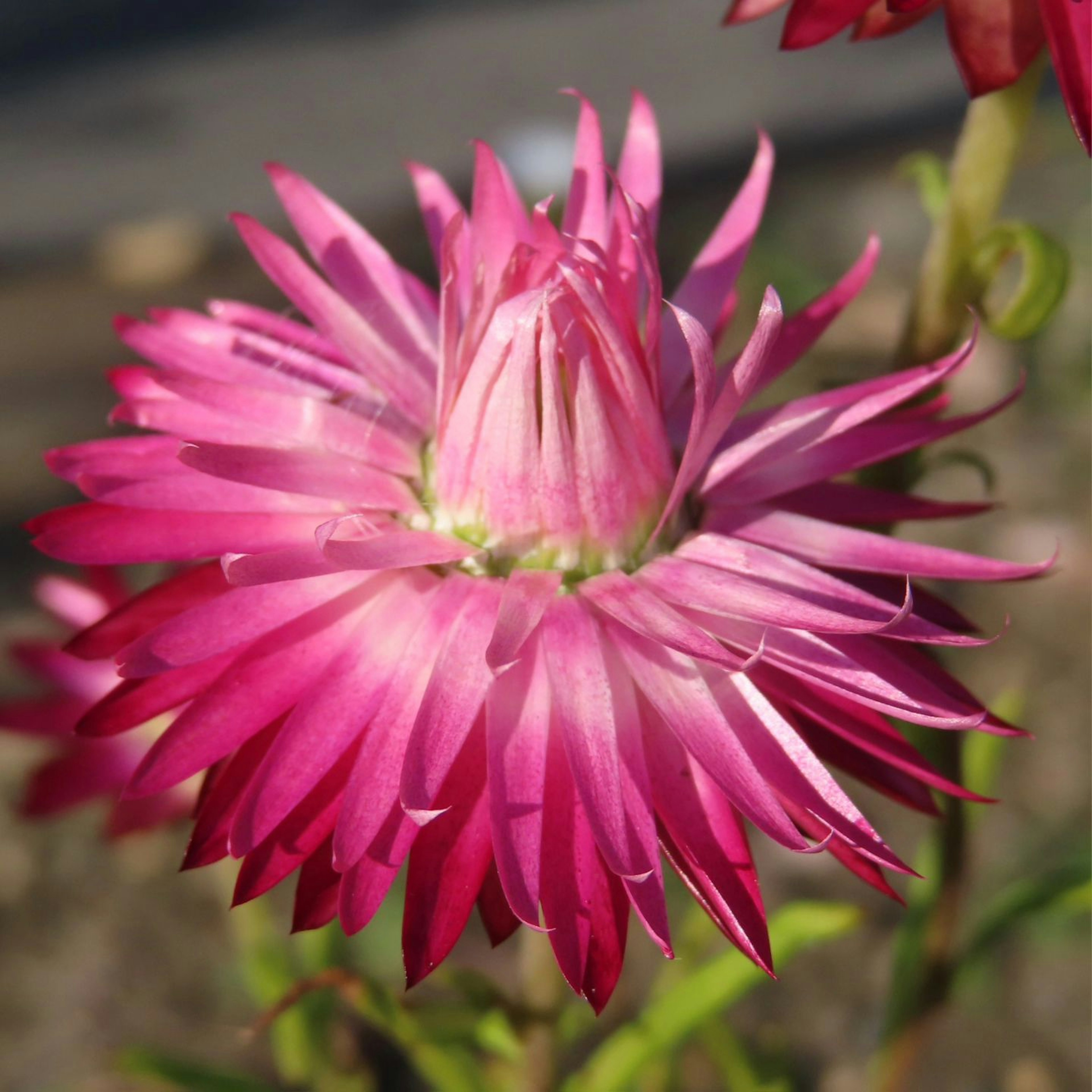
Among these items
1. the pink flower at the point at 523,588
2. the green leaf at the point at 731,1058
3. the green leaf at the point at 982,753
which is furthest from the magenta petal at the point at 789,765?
the green leaf at the point at 731,1058

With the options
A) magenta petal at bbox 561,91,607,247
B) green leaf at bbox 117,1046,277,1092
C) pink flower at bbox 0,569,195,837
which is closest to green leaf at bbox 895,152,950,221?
magenta petal at bbox 561,91,607,247

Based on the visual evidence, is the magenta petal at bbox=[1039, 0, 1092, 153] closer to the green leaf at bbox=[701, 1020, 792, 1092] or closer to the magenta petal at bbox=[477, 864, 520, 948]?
the magenta petal at bbox=[477, 864, 520, 948]

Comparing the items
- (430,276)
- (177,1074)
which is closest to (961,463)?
(177,1074)

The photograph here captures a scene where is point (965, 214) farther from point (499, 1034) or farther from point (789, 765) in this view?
point (499, 1034)

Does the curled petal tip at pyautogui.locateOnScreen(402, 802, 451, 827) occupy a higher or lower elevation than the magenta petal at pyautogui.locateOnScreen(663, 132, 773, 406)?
lower

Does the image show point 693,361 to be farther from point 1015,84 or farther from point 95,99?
point 95,99

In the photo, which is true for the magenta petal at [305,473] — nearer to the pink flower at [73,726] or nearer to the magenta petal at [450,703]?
the magenta petal at [450,703]
